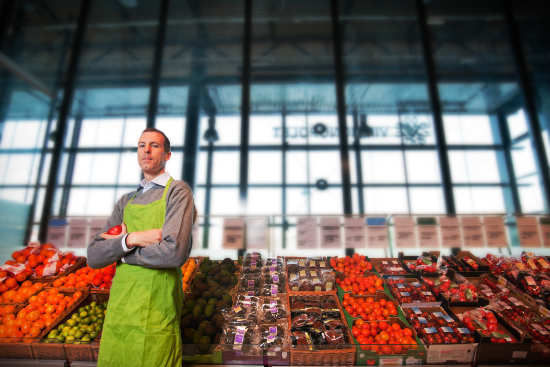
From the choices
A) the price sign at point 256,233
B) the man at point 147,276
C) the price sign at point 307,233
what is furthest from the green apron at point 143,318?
the price sign at point 307,233

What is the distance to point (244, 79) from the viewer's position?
3736mm

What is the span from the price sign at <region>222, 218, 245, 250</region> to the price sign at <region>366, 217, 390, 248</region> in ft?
4.78

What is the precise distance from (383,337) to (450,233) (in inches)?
66.8

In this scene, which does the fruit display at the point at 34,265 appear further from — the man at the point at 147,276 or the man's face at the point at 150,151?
the man's face at the point at 150,151

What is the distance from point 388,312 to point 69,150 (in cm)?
469

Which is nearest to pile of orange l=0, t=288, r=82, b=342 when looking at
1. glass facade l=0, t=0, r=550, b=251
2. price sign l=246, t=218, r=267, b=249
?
price sign l=246, t=218, r=267, b=249

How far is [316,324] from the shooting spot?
5.80ft

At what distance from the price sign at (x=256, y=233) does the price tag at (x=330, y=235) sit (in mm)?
674

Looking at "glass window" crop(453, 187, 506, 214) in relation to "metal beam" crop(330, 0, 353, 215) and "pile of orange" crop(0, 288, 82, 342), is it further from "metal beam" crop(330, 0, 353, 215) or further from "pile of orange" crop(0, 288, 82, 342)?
"pile of orange" crop(0, 288, 82, 342)

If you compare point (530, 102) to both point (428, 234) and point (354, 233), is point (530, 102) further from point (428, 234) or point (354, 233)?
point (354, 233)

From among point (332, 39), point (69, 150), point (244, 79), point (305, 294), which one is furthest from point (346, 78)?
point (69, 150)

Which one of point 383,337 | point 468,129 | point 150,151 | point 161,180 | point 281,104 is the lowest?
point 383,337

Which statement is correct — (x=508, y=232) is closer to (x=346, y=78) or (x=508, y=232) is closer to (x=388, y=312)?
(x=388, y=312)

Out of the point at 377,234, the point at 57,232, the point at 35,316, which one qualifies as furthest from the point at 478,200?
the point at 57,232
